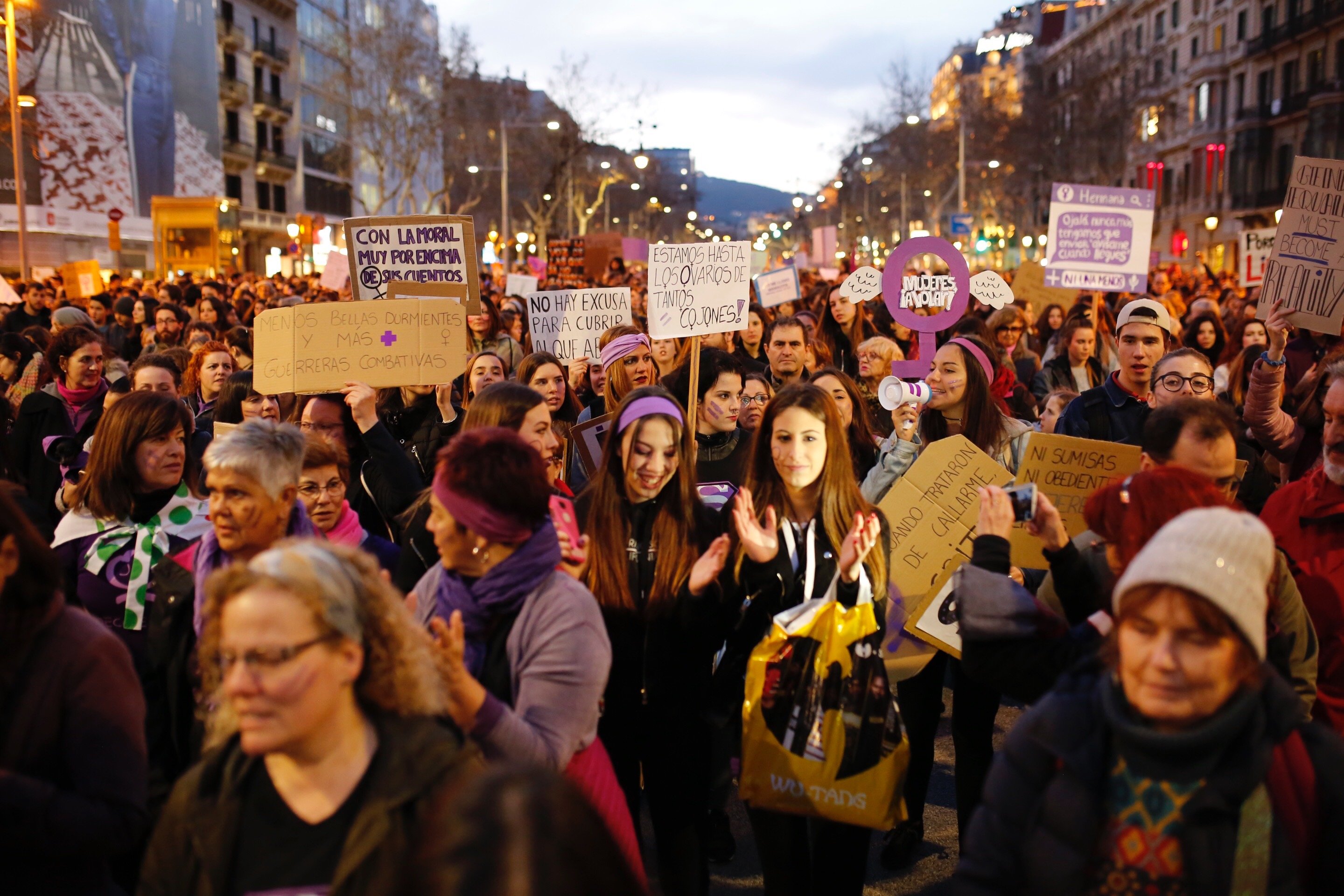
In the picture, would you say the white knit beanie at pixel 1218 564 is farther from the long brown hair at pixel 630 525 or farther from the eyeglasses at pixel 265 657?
the long brown hair at pixel 630 525

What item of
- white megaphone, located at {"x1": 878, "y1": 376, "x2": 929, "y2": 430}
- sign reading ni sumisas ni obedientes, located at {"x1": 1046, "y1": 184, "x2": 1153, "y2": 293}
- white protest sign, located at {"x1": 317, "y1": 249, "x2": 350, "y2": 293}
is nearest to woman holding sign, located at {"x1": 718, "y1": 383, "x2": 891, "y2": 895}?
white megaphone, located at {"x1": 878, "y1": 376, "x2": 929, "y2": 430}

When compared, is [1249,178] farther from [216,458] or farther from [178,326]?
[216,458]

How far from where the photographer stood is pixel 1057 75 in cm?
8081

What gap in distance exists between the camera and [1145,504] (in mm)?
2732

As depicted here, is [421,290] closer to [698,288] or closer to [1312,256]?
[698,288]

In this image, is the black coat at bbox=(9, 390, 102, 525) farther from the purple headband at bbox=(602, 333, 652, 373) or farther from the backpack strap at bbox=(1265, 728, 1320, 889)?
the backpack strap at bbox=(1265, 728, 1320, 889)

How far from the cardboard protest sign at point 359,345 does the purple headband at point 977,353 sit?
2441 mm

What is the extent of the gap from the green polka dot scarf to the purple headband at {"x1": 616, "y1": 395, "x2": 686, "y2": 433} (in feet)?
4.56

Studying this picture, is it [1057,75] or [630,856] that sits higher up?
[1057,75]

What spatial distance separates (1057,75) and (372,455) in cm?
8465

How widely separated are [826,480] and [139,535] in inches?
88.2

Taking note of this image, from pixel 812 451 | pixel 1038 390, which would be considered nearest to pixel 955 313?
pixel 1038 390

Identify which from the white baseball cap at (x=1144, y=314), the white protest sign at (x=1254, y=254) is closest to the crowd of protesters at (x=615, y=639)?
the white baseball cap at (x=1144, y=314)

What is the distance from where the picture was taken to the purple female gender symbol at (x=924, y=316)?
22.9ft
